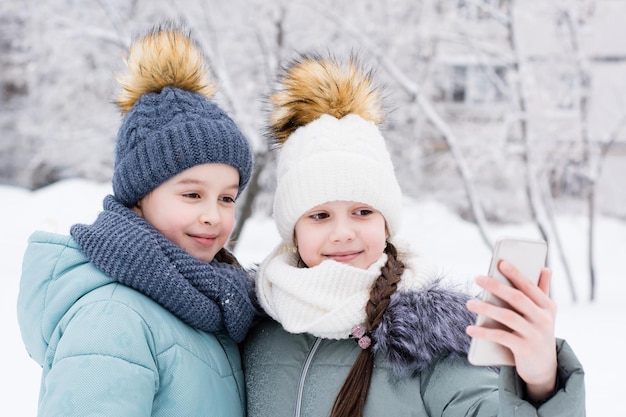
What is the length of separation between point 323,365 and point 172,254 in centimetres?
51

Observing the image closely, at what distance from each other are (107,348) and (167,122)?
68 cm

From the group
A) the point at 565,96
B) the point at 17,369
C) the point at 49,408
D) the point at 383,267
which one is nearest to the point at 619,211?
the point at 565,96

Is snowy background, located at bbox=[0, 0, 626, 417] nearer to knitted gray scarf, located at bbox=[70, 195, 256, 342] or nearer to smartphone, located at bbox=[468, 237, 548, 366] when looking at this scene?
knitted gray scarf, located at bbox=[70, 195, 256, 342]

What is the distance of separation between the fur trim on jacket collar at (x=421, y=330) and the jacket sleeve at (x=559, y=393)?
0.29 metres

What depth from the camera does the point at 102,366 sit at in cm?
138

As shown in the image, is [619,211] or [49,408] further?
[619,211]

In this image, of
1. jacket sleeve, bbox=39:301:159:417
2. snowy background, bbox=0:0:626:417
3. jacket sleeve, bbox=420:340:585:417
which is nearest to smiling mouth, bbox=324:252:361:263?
jacket sleeve, bbox=420:340:585:417

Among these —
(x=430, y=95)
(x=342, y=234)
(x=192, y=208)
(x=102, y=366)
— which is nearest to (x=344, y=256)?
(x=342, y=234)

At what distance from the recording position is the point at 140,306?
1.57m

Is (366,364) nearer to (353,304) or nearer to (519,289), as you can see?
(353,304)

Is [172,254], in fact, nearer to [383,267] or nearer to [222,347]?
[222,347]

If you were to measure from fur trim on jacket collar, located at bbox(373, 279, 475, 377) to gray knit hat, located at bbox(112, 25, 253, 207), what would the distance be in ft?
2.12

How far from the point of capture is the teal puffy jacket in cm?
136

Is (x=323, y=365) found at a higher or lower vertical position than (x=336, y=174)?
lower
